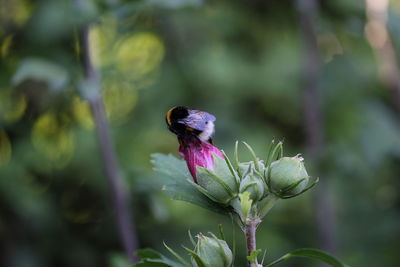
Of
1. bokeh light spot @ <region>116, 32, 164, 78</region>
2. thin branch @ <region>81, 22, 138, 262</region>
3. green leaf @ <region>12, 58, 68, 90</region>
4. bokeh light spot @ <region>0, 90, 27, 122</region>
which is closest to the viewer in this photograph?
green leaf @ <region>12, 58, 68, 90</region>

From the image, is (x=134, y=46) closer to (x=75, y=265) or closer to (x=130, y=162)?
(x=130, y=162)

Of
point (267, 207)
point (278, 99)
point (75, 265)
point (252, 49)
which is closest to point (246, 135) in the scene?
point (278, 99)

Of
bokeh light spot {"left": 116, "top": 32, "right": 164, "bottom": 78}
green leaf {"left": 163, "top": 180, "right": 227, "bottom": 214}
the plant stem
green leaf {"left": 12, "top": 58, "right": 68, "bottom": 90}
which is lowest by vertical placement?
the plant stem

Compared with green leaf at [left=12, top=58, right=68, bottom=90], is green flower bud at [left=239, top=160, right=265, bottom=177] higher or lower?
lower

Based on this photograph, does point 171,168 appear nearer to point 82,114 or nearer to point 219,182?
point 219,182

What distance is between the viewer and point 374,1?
2789 millimetres

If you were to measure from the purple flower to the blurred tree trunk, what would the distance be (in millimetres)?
1402

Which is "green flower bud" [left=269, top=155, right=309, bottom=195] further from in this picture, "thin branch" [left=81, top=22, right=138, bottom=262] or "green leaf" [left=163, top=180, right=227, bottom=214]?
"thin branch" [left=81, top=22, right=138, bottom=262]

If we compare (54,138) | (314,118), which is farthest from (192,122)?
(54,138)

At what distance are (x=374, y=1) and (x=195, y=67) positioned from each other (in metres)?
0.84

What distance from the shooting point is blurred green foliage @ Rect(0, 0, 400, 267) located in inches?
97.6

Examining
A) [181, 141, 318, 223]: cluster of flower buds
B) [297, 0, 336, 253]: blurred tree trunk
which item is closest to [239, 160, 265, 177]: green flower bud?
[181, 141, 318, 223]: cluster of flower buds

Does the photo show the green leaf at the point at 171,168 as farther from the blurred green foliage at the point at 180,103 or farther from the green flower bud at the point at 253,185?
the blurred green foliage at the point at 180,103

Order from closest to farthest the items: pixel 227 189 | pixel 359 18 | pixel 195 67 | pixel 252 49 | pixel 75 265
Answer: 1. pixel 227 189
2. pixel 75 265
3. pixel 359 18
4. pixel 195 67
5. pixel 252 49
